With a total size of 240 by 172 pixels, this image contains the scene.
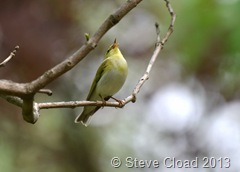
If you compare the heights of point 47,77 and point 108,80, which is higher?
point 47,77

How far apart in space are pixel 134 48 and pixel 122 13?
3382 millimetres

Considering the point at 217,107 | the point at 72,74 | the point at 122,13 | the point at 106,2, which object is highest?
the point at 122,13

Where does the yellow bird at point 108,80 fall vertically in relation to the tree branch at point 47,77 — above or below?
below

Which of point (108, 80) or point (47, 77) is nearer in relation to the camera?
point (47, 77)

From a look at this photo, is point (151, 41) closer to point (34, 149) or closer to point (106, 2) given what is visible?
point (106, 2)

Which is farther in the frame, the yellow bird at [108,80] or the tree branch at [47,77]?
the yellow bird at [108,80]

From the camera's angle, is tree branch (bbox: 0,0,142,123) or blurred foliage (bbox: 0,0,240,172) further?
blurred foliage (bbox: 0,0,240,172)

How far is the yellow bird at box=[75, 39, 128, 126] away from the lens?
3.21m

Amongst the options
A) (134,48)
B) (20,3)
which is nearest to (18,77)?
(20,3)

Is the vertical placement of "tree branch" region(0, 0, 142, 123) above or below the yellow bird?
above

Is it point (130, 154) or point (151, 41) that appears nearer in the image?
point (151, 41)

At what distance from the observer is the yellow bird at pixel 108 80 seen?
3.21 metres

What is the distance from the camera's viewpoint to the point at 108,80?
3.25 meters

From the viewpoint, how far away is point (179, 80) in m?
5.31
